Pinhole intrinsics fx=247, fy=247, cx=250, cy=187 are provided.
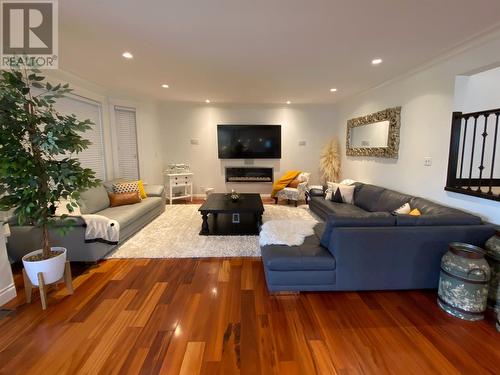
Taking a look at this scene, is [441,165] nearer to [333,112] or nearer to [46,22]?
[333,112]

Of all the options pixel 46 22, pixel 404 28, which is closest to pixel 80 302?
pixel 46 22

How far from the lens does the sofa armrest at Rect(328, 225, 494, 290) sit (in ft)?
7.48

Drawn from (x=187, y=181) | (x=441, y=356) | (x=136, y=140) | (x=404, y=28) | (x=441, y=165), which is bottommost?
(x=441, y=356)

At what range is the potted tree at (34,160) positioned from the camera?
6.34 feet

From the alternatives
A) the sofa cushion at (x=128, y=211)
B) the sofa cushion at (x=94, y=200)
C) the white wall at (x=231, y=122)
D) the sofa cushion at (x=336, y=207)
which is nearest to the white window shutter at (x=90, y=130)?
the sofa cushion at (x=94, y=200)

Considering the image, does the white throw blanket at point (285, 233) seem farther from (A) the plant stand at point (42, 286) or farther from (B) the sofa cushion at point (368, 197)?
(A) the plant stand at point (42, 286)

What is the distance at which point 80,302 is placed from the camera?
2303mm

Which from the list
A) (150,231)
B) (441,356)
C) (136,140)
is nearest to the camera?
(441,356)

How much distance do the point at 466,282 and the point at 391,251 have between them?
1.82 ft

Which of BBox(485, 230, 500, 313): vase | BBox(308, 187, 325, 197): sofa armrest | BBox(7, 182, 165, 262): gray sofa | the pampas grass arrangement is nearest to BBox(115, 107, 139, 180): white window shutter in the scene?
BBox(7, 182, 165, 262): gray sofa

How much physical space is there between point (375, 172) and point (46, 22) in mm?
5231

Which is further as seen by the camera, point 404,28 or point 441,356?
point 404,28

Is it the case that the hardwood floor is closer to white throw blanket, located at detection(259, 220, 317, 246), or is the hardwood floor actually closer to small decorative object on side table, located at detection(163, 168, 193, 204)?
white throw blanket, located at detection(259, 220, 317, 246)

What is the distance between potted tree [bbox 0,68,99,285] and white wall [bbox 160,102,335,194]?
4.66 meters
